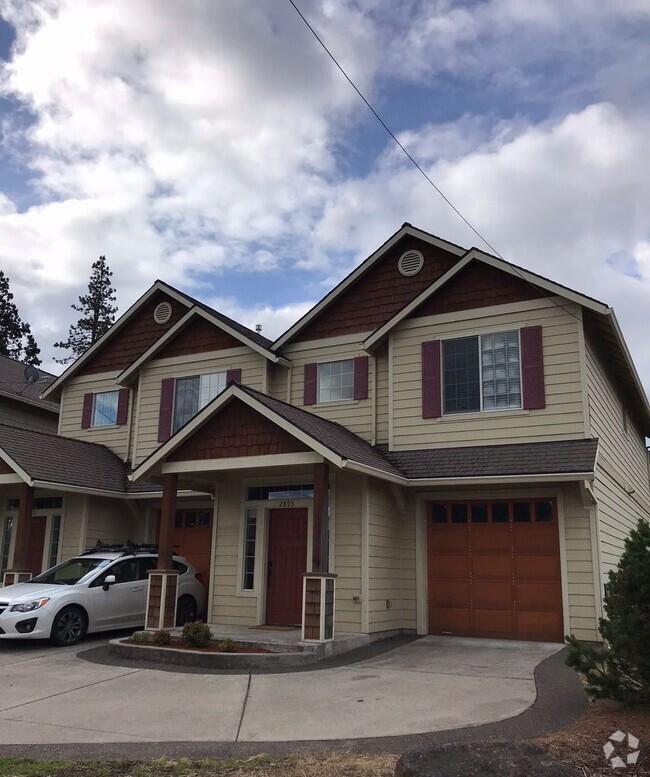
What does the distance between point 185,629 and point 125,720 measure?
3.92 m

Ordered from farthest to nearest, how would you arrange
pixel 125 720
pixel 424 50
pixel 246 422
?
pixel 246 422
pixel 424 50
pixel 125 720

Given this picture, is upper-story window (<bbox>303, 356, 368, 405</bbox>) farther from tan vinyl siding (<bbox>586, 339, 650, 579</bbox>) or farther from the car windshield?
the car windshield

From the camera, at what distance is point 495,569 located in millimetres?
12867

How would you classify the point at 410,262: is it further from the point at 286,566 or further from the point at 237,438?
the point at 286,566

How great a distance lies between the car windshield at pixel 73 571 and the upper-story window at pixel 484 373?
673 cm

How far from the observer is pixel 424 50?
10648mm

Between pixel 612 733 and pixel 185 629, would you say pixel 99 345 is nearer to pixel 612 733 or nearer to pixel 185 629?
pixel 185 629

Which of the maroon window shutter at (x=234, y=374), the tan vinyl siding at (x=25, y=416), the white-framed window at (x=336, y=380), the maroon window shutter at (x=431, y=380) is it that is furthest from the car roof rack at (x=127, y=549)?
the tan vinyl siding at (x=25, y=416)

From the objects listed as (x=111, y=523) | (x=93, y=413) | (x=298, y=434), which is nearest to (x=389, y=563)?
(x=298, y=434)

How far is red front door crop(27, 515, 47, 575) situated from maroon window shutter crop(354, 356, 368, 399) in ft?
27.2

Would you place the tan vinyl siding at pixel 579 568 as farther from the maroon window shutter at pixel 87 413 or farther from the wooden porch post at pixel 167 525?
the maroon window shutter at pixel 87 413

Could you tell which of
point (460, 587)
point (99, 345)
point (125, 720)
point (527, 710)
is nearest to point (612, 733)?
point (527, 710)

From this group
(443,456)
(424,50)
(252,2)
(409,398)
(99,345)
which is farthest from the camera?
(99,345)

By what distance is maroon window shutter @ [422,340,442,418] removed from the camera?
13781mm
